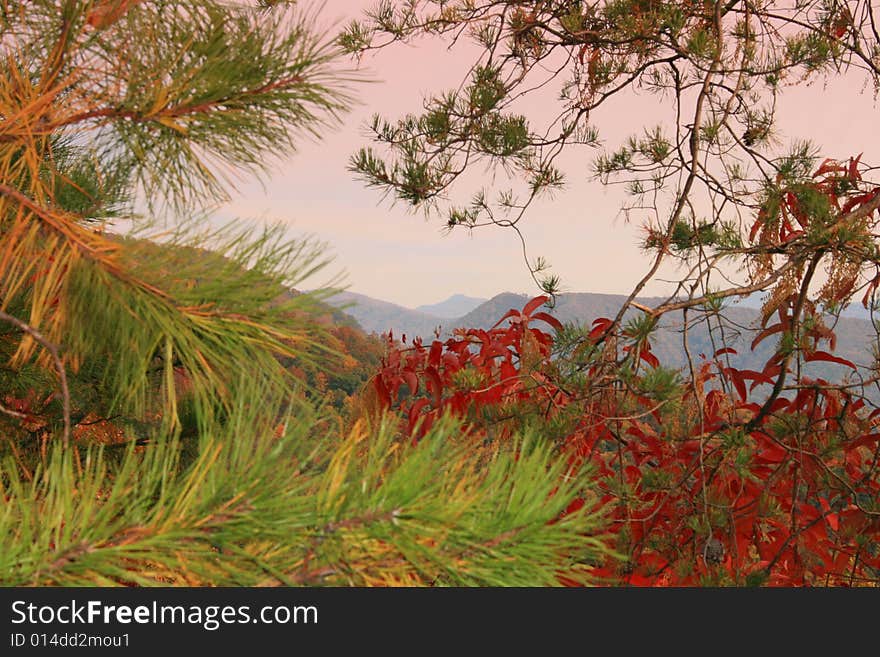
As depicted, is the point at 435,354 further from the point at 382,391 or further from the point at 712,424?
the point at 712,424

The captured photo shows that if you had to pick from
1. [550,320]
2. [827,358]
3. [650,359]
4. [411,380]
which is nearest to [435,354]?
[411,380]

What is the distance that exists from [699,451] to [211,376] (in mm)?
717

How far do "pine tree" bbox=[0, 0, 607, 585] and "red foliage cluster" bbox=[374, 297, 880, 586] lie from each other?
0.79 ft

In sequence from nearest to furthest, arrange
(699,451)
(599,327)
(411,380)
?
(699,451) < (599,327) < (411,380)

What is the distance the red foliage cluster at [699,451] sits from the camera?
3.85 feet

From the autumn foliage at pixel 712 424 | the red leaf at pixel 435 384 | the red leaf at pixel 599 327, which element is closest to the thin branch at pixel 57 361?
the autumn foliage at pixel 712 424

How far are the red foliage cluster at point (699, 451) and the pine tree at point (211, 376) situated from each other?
0.24 metres

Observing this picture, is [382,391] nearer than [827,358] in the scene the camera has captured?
No

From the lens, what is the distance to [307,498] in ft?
2.38

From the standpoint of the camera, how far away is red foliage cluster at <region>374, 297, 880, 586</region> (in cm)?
117

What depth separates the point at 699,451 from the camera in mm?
1169

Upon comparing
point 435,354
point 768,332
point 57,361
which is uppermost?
point 768,332

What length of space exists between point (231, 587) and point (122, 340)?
29 centimetres

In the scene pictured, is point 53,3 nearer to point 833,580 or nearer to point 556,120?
point 556,120
